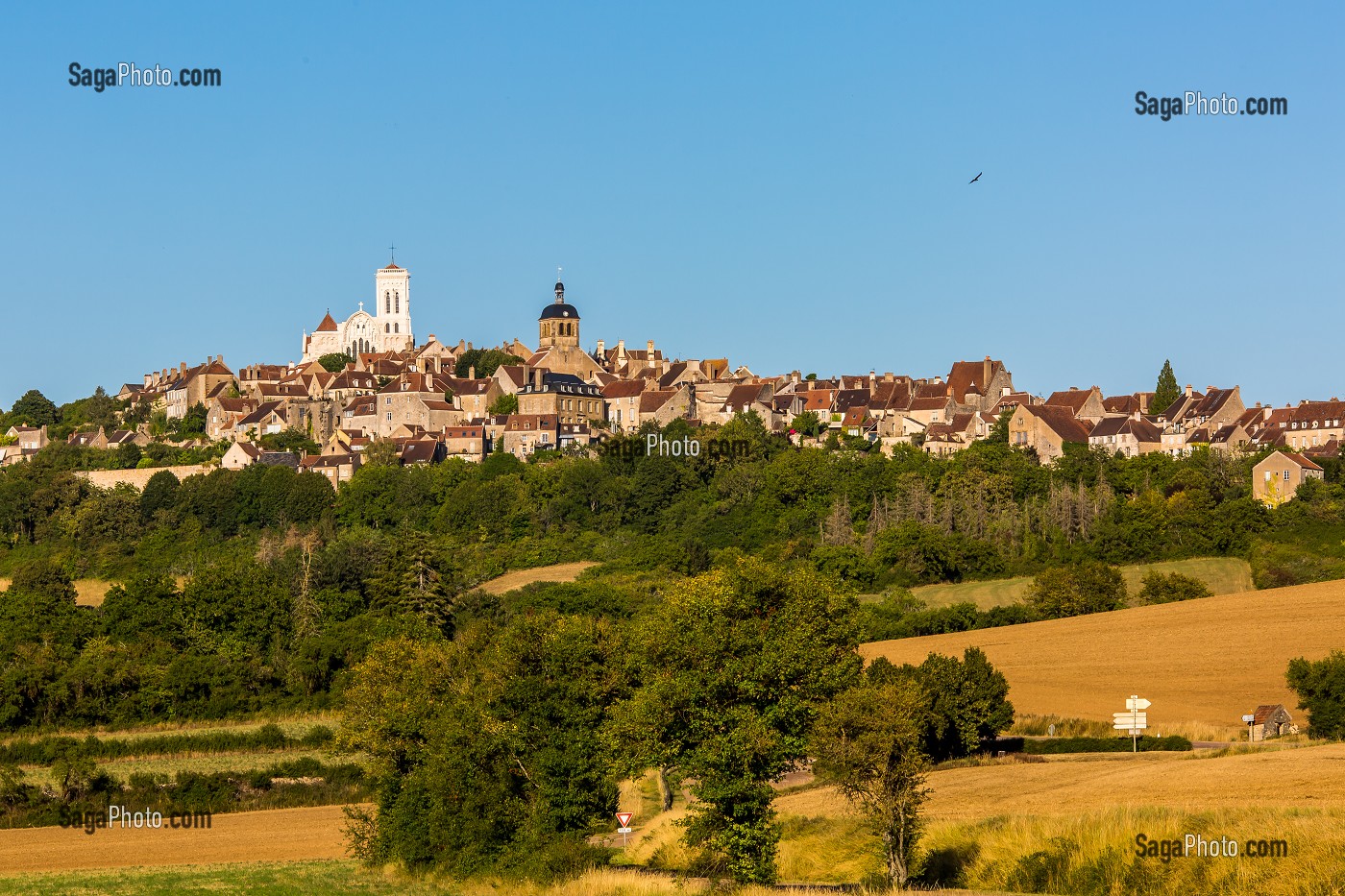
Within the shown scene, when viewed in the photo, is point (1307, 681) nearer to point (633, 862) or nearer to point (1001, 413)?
point (633, 862)

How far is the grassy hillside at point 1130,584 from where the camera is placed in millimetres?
62281

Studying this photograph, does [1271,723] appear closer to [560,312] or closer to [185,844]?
[185,844]

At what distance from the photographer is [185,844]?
123ft

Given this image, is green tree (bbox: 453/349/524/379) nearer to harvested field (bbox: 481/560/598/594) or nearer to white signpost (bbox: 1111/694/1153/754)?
harvested field (bbox: 481/560/598/594)

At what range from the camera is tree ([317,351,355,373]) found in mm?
114250

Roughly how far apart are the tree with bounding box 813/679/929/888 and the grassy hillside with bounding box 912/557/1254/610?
3539 cm

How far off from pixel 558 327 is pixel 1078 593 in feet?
A: 186

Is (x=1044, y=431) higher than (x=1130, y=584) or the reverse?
higher

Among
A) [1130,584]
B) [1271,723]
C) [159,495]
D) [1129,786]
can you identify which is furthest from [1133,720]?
[159,495]

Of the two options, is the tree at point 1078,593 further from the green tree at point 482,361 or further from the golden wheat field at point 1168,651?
the green tree at point 482,361

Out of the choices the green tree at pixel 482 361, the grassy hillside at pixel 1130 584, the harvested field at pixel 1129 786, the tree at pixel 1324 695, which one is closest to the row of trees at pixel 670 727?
the harvested field at pixel 1129 786

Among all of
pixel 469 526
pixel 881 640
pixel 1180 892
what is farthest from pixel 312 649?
pixel 1180 892

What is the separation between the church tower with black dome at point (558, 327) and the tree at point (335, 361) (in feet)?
44.3

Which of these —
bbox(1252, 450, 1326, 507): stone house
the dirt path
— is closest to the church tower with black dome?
bbox(1252, 450, 1326, 507): stone house
